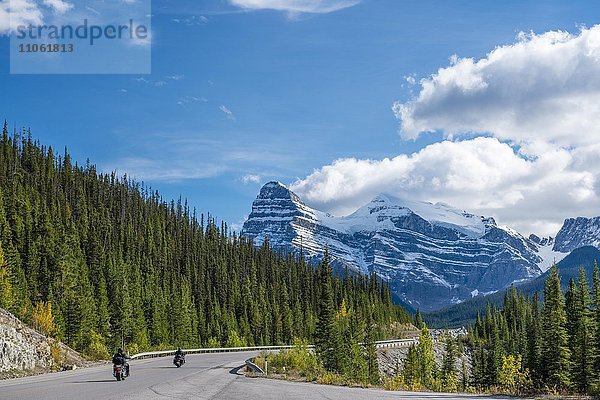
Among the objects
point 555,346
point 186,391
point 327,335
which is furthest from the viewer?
point 327,335

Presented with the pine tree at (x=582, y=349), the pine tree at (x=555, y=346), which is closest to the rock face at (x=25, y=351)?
the pine tree at (x=582, y=349)

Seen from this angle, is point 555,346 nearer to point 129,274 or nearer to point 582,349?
point 582,349

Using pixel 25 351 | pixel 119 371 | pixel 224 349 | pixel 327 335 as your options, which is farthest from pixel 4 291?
pixel 119 371

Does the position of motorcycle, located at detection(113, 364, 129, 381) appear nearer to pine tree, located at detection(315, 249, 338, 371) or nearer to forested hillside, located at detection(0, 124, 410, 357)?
forested hillside, located at detection(0, 124, 410, 357)

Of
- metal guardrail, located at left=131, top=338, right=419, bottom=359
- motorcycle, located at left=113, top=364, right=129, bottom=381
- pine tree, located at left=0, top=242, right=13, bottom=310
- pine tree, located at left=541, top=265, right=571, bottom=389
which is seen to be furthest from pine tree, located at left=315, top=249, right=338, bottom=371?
motorcycle, located at left=113, top=364, right=129, bottom=381

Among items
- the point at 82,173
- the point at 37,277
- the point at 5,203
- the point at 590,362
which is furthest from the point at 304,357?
the point at 82,173

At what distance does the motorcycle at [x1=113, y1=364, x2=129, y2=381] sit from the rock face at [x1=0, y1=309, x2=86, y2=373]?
6.99 m

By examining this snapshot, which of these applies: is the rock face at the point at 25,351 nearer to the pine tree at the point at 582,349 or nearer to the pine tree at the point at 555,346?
the pine tree at the point at 582,349

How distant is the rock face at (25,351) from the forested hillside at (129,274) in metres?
9.78

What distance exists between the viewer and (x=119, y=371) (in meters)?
31.2

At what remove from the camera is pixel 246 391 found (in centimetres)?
2439

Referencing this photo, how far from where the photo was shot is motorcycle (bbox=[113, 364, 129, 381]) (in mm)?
31047

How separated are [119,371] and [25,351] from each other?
920 cm

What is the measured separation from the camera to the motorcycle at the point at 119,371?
31047 mm
